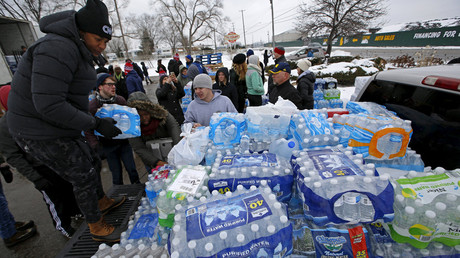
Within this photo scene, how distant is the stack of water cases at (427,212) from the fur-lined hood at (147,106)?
2.75m

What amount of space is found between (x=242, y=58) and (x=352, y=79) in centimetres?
789

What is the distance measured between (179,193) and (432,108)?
98.9 inches

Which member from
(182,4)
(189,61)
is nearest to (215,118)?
(189,61)

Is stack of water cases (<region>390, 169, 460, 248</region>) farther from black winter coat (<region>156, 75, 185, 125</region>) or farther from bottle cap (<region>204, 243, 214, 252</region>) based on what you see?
black winter coat (<region>156, 75, 185, 125</region>)

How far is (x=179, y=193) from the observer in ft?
4.71

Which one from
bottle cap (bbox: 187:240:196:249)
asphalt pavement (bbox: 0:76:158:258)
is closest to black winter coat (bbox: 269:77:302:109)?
bottle cap (bbox: 187:240:196:249)

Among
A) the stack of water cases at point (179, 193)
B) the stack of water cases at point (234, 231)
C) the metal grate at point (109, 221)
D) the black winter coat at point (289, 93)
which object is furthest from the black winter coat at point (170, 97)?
the stack of water cases at point (234, 231)

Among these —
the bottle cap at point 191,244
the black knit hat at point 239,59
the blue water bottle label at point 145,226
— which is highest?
the black knit hat at point 239,59

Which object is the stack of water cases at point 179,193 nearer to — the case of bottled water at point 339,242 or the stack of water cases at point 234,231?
the stack of water cases at point 234,231

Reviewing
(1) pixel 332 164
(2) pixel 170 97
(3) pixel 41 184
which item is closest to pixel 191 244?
(1) pixel 332 164

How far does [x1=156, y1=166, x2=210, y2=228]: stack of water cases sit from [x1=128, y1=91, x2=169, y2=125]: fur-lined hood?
1457 millimetres

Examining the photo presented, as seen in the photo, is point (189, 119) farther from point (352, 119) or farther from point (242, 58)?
point (242, 58)

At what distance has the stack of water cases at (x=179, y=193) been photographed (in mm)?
1418

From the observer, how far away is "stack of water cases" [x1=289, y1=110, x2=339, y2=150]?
186 cm
